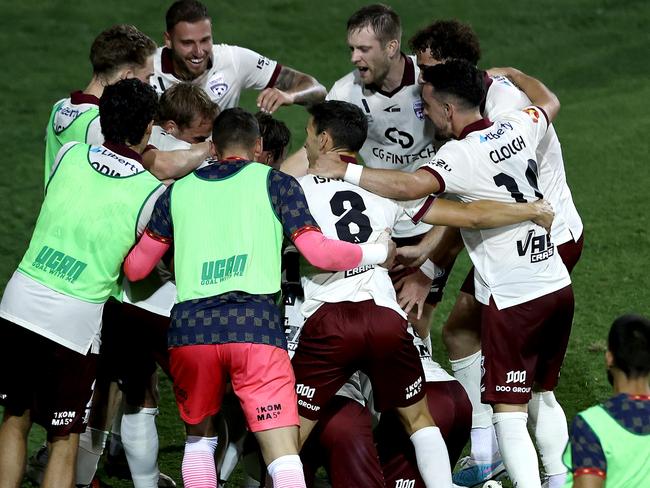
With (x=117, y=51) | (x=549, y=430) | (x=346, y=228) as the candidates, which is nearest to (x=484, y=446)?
(x=549, y=430)

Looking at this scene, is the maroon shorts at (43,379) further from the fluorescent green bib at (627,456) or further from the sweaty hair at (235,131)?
the fluorescent green bib at (627,456)

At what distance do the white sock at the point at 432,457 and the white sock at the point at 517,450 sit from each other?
1.01 ft

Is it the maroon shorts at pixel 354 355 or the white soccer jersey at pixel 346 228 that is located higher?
the white soccer jersey at pixel 346 228

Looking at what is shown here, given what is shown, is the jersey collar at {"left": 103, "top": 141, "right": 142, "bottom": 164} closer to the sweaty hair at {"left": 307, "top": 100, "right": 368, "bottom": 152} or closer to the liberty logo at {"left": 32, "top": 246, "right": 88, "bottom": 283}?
the liberty logo at {"left": 32, "top": 246, "right": 88, "bottom": 283}

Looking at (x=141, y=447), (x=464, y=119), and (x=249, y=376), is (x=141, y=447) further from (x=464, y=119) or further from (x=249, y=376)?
(x=464, y=119)

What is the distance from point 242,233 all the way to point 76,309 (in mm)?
850

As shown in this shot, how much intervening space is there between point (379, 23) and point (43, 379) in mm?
2852

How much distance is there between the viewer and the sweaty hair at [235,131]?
5.29 metres

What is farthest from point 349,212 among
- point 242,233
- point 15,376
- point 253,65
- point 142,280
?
point 253,65

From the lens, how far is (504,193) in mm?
5559

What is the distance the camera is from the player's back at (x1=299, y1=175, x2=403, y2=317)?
543 centimetres

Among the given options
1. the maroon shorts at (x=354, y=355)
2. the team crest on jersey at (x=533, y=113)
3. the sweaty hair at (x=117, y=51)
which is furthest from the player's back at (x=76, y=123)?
the team crest on jersey at (x=533, y=113)

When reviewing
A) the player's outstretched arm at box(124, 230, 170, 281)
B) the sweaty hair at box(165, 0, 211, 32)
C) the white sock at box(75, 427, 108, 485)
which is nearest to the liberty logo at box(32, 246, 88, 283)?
the player's outstretched arm at box(124, 230, 170, 281)

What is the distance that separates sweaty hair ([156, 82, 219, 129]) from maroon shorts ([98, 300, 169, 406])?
3.52 feet
